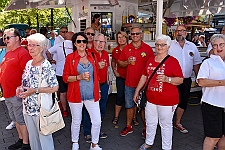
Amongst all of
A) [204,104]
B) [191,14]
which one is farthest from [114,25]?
[204,104]

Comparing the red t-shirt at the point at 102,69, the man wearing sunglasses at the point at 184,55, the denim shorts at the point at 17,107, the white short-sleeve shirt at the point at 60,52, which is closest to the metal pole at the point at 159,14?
the man wearing sunglasses at the point at 184,55

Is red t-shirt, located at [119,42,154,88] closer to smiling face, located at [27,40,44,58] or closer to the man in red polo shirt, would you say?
the man in red polo shirt

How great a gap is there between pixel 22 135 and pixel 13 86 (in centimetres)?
74

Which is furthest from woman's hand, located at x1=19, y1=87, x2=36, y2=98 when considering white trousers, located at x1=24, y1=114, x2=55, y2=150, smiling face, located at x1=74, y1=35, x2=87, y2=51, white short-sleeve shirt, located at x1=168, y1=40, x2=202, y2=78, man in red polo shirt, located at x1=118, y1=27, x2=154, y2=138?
white short-sleeve shirt, located at x1=168, y1=40, x2=202, y2=78

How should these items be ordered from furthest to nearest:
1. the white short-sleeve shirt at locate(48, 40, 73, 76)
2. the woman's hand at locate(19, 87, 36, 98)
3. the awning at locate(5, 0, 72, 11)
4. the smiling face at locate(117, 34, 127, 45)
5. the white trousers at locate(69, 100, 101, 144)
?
1. the awning at locate(5, 0, 72, 11)
2. the white short-sleeve shirt at locate(48, 40, 73, 76)
3. the smiling face at locate(117, 34, 127, 45)
4. the white trousers at locate(69, 100, 101, 144)
5. the woman's hand at locate(19, 87, 36, 98)

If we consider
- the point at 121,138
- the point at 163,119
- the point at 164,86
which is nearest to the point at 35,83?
the point at 164,86

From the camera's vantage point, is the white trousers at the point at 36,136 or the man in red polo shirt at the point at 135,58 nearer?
the white trousers at the point at 36,136

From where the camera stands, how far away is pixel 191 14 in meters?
7.29

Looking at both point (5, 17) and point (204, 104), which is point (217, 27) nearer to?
point (204, 104)

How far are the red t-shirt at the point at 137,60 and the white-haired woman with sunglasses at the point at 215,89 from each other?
1.14 m

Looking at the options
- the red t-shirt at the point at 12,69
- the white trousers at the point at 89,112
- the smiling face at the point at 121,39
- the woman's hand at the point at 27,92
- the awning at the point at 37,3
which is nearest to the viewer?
the woman's hand at the point at 27,92

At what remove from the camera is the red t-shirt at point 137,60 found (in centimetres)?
384

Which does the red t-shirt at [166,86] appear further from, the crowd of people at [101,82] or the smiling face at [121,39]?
the smiling face at [121,39]

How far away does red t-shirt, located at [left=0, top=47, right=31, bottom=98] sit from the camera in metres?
3.22
